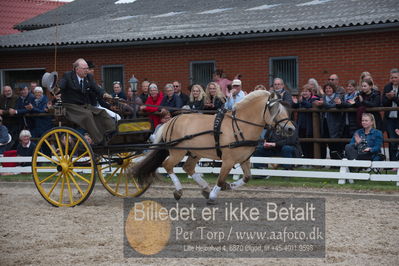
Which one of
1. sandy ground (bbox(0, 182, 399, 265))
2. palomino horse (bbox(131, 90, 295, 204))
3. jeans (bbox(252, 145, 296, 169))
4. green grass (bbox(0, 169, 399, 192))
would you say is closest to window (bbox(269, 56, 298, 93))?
jeans (bbox(252, 145, 296, 169))

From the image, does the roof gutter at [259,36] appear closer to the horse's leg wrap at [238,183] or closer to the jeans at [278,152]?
the jeans at [278,152]

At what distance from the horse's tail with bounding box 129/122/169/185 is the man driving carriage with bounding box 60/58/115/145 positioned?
0.68 m

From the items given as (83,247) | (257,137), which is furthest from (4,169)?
(83,247)

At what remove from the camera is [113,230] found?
8758 millimetres

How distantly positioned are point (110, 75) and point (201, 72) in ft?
11.3

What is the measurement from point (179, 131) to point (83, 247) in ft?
11.7

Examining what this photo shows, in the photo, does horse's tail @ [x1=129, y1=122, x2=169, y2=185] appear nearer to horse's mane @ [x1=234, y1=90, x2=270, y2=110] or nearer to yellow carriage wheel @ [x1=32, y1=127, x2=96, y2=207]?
yellow carriage wheel @ [x1=32, y1=127, x2=96, y2=207]

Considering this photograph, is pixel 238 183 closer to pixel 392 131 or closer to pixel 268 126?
pixel 268 126

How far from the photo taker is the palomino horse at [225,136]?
1033 centimetres

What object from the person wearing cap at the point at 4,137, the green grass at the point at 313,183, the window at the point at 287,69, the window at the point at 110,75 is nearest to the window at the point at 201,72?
the window at the point at 287,69

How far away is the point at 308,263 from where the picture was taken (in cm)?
693

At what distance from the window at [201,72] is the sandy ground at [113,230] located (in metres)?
8.33

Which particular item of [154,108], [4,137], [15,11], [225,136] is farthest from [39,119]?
[15,11]

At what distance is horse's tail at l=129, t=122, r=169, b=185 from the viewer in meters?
11.1
